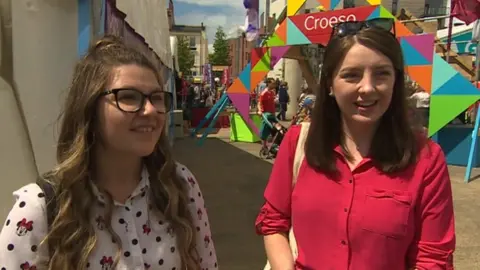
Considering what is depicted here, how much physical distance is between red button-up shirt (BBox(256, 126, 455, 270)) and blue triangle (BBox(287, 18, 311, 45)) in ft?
25.5

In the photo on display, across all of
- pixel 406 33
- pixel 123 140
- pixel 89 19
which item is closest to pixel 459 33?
pixel 406 33

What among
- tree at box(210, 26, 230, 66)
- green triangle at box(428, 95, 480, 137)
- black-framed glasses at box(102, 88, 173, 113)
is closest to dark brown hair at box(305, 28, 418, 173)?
black-framed glasses at box(102, 88, 173, 113)

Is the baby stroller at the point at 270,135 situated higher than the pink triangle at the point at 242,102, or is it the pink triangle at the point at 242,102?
the pink triangle at the point at 242,102

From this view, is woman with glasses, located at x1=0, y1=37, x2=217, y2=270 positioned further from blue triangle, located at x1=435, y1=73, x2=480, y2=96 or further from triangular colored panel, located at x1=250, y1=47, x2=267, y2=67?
triangular colored panel, located at x1=250, y1=47, x2=267, y2=67

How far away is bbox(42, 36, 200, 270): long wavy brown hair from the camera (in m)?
1.39

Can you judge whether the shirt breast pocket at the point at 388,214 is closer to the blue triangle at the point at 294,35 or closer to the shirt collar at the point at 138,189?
the shirt collar at the point at 138,189

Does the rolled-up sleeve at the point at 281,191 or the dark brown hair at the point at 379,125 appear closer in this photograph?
the dark brown hair at the point at 379,125

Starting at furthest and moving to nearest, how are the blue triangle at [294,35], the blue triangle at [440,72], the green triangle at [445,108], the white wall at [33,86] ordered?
the blue triangle at [294,35]
the blue triangle at [440,72]
the green triangle at [445,108]
the white wall at [33,86]

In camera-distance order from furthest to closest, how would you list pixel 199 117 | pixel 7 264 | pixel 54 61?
pixel 199 117 < pixel 54 61 < pixel 7 264

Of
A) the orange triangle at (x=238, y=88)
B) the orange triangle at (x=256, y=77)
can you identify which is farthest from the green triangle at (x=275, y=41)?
the orange triangle at (x=238, y=88)

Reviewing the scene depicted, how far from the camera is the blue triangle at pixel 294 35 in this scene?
9.27 meters

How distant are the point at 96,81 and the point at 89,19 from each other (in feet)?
5.02

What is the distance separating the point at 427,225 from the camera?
5.24 ft

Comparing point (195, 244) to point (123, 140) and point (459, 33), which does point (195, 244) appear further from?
point (459, 33)
